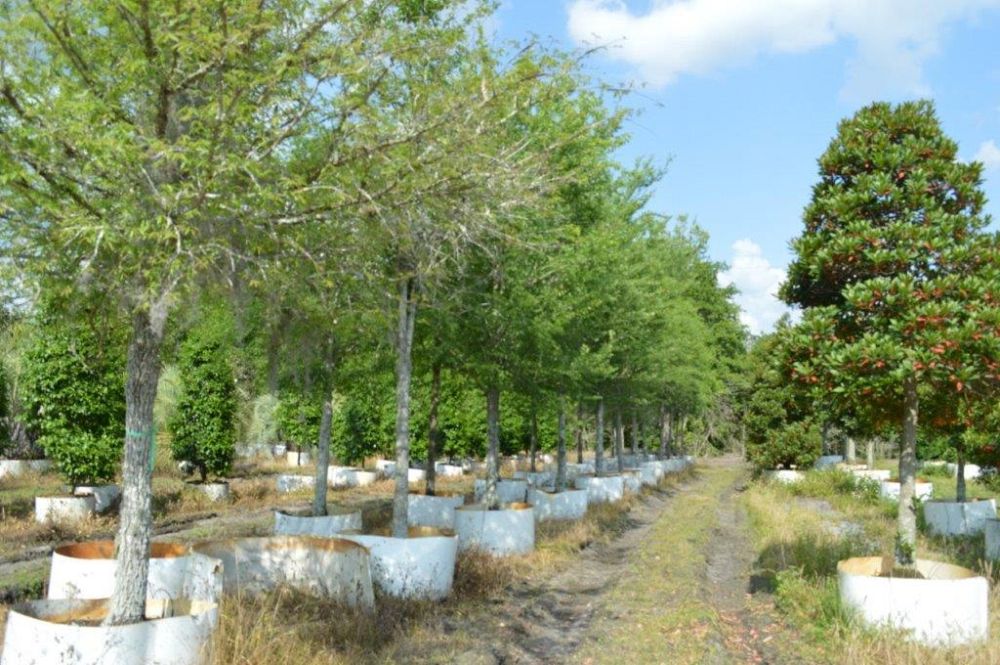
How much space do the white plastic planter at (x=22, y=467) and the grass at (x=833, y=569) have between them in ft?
75.5

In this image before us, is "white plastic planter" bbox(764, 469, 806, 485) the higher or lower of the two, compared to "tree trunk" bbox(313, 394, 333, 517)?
lower

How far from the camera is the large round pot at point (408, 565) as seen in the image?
8969mm

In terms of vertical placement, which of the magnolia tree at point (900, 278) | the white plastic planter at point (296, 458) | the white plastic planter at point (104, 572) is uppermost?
the magnolia tree at point (900, 278)

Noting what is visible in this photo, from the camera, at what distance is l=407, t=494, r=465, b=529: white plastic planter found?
1459cm

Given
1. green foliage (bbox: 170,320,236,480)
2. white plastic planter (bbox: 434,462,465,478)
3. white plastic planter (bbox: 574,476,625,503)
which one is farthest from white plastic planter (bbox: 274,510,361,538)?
white plastic planter (bbox: 434,462,465,478)

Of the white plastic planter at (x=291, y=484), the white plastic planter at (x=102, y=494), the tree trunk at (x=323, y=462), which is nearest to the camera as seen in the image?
the tree trunk at (x=323, y=462)

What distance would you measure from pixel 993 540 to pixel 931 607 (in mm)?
5708

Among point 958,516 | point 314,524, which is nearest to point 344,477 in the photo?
point 314,524

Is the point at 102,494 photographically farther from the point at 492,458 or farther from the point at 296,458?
the point at 296,458

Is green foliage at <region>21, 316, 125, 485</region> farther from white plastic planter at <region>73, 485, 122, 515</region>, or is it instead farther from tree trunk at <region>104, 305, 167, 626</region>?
tree trunk at <region>104, 305, 167, 626</region>

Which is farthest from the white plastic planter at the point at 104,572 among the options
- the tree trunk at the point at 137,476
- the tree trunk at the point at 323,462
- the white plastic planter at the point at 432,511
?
the white plastic planter at the point at 432,511

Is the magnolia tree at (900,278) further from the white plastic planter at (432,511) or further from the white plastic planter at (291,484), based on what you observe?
the white plastic planter at (291,484)

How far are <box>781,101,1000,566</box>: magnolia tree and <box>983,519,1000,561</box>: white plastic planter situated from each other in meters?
3.97

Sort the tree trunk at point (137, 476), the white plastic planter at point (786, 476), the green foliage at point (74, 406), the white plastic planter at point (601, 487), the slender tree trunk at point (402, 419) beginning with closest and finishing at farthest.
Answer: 1. the tree trunk at point (137, 476)
2. the slender tree trunk at point (402, 419)
3. the green foliage at point (74, 406)
4. the white plastic planter at point (601, 487)
5. the white plastic planter at point (786, 476)
